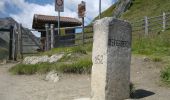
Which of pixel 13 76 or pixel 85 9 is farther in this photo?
pixel 85 9

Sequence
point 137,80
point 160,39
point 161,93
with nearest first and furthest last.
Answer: point 161,93 → point 137,80 → point 160,39

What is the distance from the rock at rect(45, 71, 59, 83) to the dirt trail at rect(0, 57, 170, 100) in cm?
15

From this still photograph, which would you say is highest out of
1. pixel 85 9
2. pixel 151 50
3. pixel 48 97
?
pixel 85 9

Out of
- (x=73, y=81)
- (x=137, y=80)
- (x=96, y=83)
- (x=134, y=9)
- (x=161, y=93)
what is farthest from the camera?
(x=134, y=9)

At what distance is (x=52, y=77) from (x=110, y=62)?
4.52 meters

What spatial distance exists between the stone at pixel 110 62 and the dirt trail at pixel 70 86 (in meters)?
0.58

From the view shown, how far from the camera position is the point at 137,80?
11.4 m

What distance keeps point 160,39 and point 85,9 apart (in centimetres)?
341

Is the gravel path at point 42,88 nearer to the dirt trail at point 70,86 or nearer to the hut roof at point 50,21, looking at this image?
the dirt trail at point 70,86

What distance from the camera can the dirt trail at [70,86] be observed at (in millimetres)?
9922

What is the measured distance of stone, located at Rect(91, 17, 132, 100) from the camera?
8.72 m

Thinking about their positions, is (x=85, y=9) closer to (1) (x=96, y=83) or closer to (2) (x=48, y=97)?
(2) (x=48, y=97)

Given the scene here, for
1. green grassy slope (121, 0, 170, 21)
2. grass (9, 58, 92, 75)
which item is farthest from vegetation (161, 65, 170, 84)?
green grassy slope (121, 0, 170, 21)

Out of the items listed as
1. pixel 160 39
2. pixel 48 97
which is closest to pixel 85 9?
pixel 160 39
